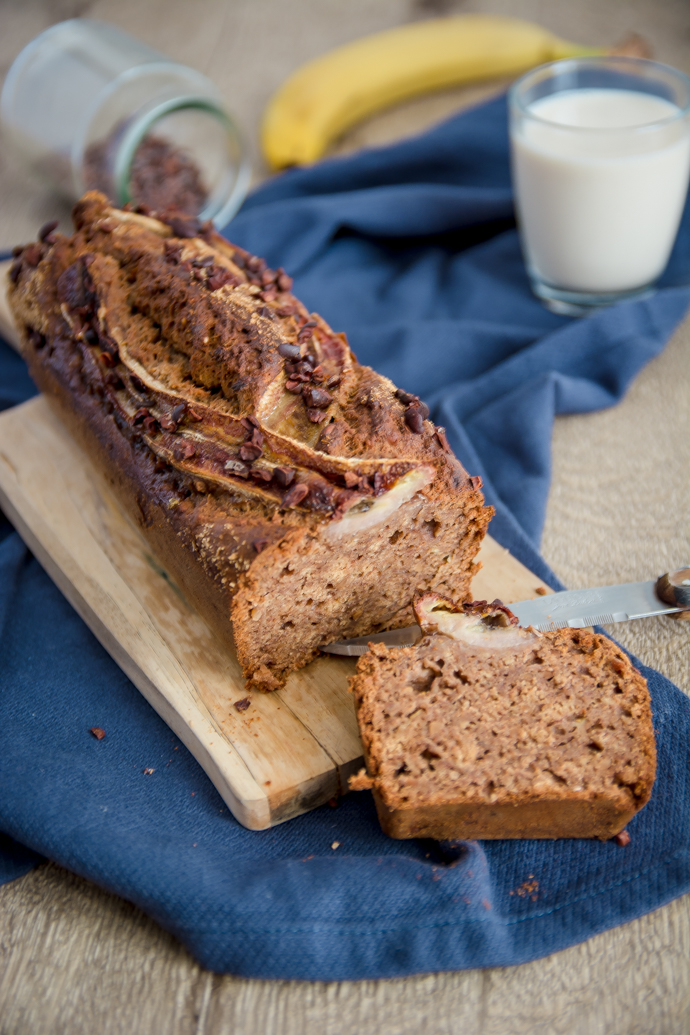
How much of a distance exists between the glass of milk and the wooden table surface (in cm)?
48

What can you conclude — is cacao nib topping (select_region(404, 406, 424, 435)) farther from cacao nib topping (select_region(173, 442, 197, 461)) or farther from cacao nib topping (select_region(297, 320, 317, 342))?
cacao nib topping (select_region(173, 442, 197, 461))

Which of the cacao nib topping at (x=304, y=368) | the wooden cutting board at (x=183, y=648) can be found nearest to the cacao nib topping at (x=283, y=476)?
the cacao nib topping at (x=304, y=368)

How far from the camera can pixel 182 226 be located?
137 inches

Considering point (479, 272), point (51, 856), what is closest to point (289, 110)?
point (479, 272)

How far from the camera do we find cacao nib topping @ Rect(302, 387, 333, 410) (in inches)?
108

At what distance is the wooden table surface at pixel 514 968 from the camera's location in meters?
2.19

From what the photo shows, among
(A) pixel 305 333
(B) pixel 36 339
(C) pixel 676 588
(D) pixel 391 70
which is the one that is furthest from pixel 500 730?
(D) pixel 391 70

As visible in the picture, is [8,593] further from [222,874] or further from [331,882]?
[331,882]

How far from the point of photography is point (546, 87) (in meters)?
4.20

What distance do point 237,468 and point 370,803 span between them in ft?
3.43

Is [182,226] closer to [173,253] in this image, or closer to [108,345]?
[173,253]

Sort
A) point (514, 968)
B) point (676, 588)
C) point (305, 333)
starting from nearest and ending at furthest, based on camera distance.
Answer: point (514, 968) < point (676, 588) < point (305, 333)

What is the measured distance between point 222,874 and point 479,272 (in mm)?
3235

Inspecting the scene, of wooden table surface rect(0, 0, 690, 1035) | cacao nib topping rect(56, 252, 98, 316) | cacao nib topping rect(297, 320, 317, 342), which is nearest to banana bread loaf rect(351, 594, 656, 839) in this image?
wooden table surface rect(0, 0, 690, 1035)
